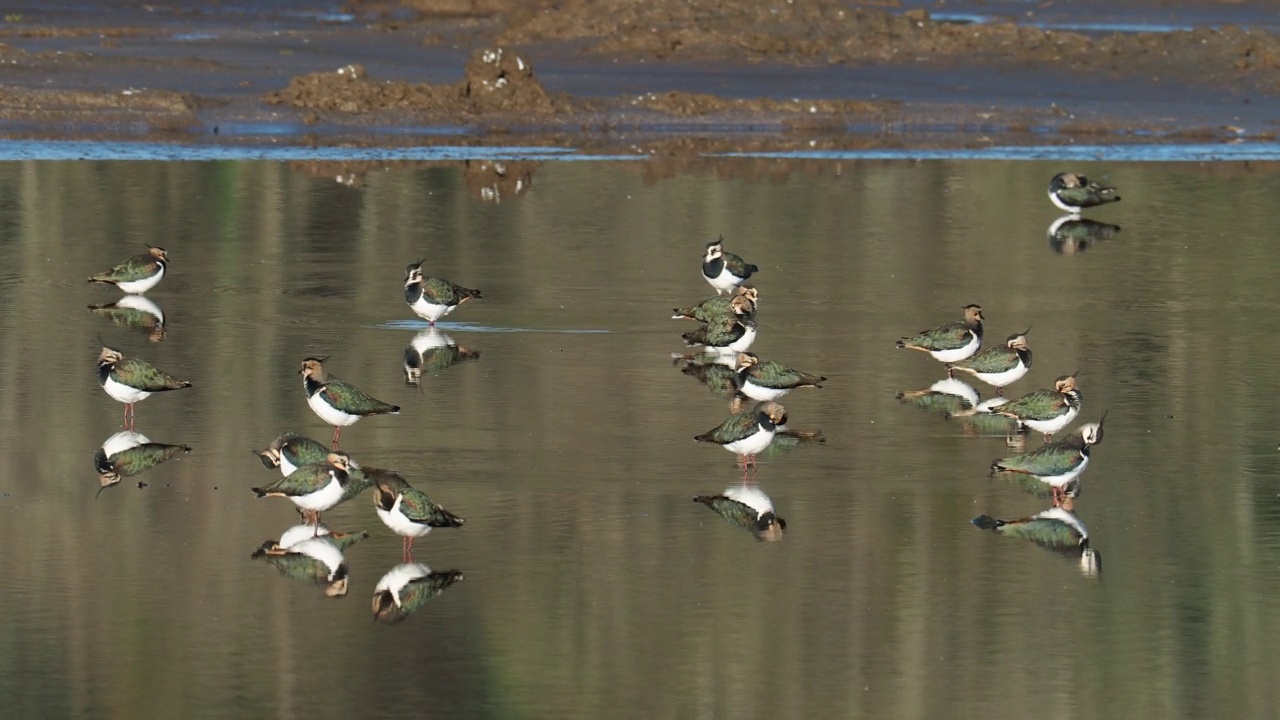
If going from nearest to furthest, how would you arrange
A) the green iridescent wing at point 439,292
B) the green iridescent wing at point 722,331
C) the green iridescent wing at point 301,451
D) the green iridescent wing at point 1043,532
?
the green iridescent wing at point 1043,532 → the green iridescent wing at point 301,451 → the green iridescent wing at point 722,331 → the green iridescent wing at point 439,292

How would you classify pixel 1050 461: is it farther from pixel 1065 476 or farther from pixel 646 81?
pixel 646 81

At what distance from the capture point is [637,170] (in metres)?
27.0

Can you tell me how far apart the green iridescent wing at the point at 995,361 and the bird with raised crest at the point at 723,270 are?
3.98 metres

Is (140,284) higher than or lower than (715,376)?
lower

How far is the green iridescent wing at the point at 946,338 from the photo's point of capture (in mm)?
15047

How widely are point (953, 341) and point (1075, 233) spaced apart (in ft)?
28.2

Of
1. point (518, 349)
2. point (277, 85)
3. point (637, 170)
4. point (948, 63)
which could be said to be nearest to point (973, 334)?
point (518, 349)

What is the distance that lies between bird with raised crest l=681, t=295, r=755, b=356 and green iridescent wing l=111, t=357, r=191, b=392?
399cm

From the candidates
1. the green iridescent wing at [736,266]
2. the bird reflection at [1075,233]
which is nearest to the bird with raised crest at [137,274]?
the green iridescent wing at [736,266]

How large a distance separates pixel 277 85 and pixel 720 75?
6.77 metres

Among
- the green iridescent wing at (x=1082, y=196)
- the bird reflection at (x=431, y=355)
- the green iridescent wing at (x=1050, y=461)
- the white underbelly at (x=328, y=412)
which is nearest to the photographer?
the green iridescent wing at (x=1050, y=461)

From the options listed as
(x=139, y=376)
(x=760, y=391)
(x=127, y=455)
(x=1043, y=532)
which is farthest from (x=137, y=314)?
(x=1043, y=532)

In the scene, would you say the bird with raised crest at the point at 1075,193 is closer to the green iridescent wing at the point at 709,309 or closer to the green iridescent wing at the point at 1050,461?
the green iridescent wing at the point at 709,309

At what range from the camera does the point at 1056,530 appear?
11.0 metres
